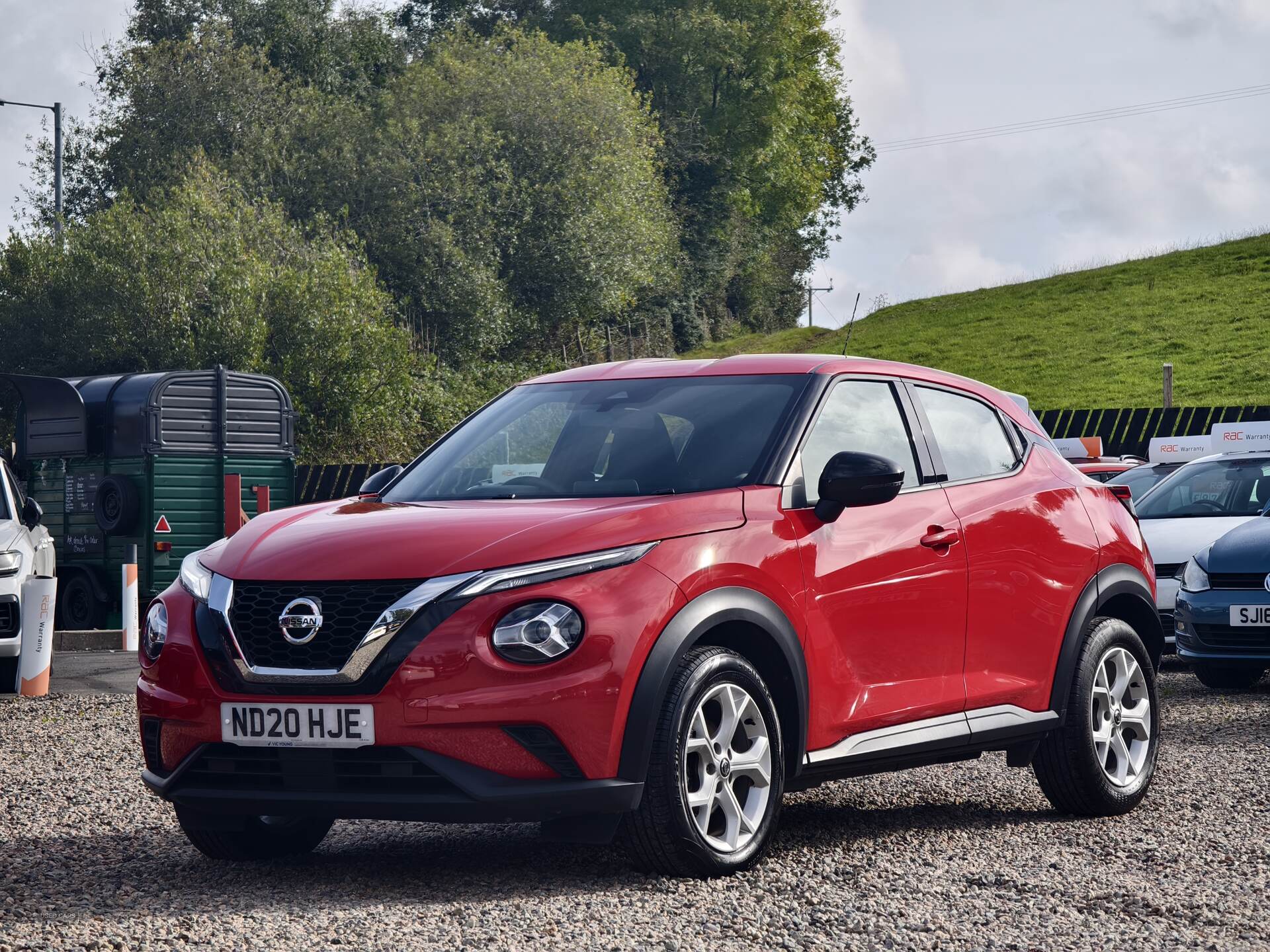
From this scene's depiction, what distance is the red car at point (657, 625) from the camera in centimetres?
482

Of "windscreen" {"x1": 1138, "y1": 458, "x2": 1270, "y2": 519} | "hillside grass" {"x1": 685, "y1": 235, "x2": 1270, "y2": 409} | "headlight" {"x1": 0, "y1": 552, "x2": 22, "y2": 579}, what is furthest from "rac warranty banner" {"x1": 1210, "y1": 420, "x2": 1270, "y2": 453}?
"hillside grass" {"x1": 685, "y1": 235, "x2": 1270, "y2": 409}

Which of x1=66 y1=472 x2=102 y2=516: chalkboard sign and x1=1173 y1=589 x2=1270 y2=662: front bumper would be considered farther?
x1=66 y1=472 x2=102 y2=516: chalkboard sign

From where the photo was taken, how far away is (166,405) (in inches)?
762

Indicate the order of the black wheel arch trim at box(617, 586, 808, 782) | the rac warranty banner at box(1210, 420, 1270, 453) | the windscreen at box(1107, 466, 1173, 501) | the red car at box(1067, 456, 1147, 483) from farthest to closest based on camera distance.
Answer: the rac warranty banner at box(1210, 420, 1270, 453)
the red car at box(1067, 456, 1147, 483)
the windscreen at box(1107, 466, 1173, 501)
the black wheel arch trim at box(617, 586, 808, 782)

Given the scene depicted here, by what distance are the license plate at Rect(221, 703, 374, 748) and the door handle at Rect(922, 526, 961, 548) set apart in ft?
7.26

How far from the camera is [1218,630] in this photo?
11.3m

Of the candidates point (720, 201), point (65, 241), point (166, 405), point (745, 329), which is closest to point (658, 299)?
point (720, 201)

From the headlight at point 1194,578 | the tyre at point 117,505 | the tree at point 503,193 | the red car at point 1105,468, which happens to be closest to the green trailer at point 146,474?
the tyre at point 117,505

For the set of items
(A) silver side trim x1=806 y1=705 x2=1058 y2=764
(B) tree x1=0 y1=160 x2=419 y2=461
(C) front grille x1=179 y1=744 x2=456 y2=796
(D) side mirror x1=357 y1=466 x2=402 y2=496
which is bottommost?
(A) silver side trim x1=806 y1=705 x2=1058 y2=764

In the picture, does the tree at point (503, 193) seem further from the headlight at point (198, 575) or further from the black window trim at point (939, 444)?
the headlight at point (198, 575)

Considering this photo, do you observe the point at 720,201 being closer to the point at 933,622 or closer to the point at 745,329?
the point at 745,329

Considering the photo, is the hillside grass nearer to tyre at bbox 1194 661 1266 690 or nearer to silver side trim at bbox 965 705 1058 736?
tyre at bbox 1194 661 1266 690

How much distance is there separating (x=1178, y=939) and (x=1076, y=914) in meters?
0.34

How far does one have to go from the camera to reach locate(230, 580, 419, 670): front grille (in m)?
4.88
